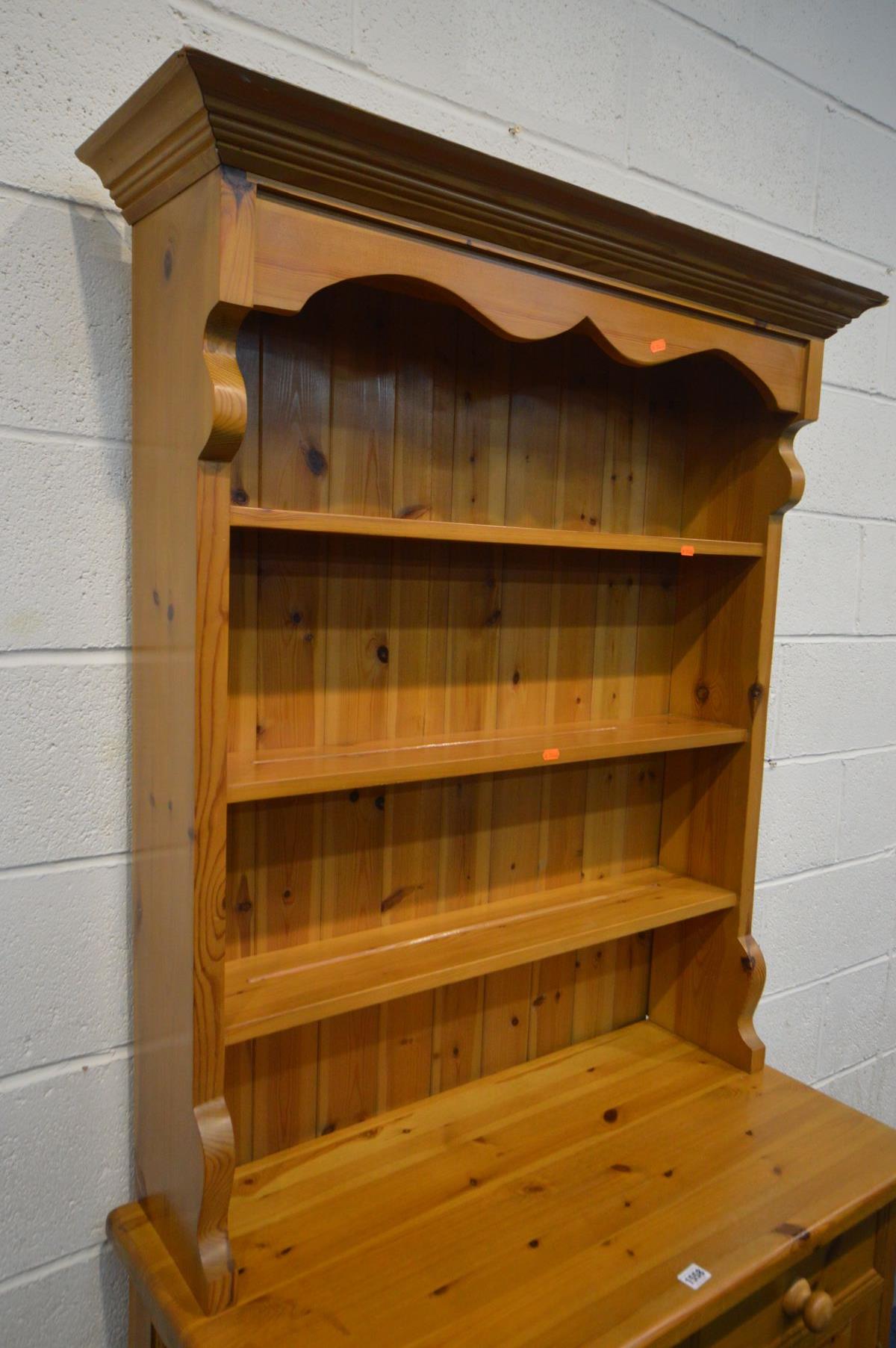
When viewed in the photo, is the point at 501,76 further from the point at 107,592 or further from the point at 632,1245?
the point at 632,1245

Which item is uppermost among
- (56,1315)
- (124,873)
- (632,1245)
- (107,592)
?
(107,592)

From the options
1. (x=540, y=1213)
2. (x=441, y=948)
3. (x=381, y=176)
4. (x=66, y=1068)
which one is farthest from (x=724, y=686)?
(x=66, y=1068)

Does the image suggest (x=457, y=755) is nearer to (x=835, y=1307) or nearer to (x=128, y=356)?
(x=128, y=356)

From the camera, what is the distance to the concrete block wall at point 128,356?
1072 mm

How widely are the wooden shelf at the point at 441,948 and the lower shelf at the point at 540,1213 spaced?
24 centimetres

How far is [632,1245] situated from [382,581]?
85 centimetres

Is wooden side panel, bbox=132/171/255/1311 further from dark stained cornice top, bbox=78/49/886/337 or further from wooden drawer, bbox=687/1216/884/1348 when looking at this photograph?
wooden drawer, bbox=687/1216/884/1348

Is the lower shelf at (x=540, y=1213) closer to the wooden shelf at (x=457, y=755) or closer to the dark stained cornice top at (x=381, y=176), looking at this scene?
the wooden shelf at (x=457, y=755)

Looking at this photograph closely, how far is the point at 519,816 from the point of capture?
4.90 feet

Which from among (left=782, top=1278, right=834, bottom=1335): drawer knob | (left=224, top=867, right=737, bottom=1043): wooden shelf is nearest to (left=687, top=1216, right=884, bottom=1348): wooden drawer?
(left=782, top=1278, right=834, bottom=1335): drawer knob

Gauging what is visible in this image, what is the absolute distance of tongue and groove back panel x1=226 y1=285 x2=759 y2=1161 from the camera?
1224 millimetres

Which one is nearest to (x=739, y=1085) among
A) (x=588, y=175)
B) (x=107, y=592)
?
(x=107, y=592)

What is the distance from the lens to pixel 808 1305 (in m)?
1.25

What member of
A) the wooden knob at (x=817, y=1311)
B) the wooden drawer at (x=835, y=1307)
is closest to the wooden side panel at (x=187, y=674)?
the wooden drawer at (x=835, y=1307)
